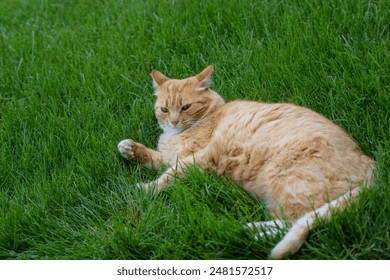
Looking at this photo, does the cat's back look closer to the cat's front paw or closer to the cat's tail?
the cat's tail

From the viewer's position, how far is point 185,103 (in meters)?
4.68

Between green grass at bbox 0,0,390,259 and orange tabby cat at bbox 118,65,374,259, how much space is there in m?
0.12

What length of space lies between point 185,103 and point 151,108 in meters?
0.41

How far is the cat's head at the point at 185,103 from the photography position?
4664 mm

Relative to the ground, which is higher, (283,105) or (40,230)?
(283,105)

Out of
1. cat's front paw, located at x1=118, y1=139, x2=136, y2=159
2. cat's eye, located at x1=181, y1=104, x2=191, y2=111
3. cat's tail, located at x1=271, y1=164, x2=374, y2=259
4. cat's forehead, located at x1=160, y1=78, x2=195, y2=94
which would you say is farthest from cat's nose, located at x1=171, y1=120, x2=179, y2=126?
cat's tail, located at x1=271, y1=164, x2=374, y2=259

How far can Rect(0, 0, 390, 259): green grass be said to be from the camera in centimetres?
346

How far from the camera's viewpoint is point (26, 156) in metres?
4.64

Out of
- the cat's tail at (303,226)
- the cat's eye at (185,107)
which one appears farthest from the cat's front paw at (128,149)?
the cat's tail at (303,226)

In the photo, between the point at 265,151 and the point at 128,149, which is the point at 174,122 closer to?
the point at 128,149

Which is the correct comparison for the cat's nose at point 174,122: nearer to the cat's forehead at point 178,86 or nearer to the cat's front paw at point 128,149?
the cat's forehead at point 178,86

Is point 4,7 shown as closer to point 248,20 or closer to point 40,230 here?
point 248,20
